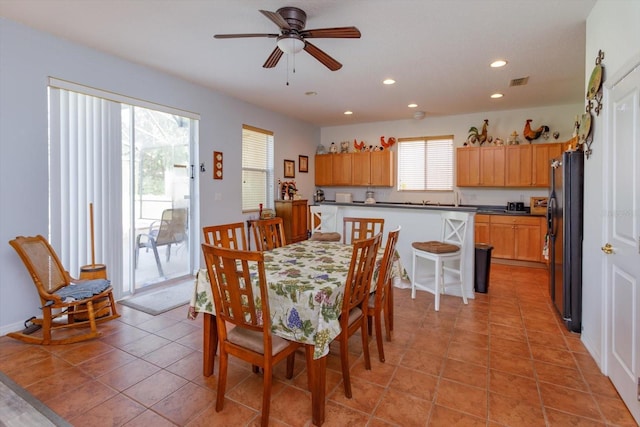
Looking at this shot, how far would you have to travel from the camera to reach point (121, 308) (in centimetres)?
344

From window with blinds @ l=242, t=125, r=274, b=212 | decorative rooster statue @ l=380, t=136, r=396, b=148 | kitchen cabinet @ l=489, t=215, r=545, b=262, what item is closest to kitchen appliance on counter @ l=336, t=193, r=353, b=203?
decorative rooster statue @ l=380, t=136, r=396, b=148

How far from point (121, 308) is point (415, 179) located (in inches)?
216

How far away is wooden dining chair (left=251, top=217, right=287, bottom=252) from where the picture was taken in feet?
9.68

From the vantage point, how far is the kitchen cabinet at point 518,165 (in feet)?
18.0

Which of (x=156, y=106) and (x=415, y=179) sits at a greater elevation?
(x=156, y=106)

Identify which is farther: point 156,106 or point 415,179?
point 415,179

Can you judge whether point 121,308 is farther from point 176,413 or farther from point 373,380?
point 373,380

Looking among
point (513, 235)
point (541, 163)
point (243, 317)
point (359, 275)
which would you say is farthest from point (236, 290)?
point (541, 163)

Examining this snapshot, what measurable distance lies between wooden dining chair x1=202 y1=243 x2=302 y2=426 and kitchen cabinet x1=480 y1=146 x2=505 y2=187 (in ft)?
17.2

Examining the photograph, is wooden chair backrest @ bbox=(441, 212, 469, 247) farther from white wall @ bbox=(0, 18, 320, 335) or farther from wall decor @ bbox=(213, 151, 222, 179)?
white wall @ bbox=(0, 18, 320, 335)

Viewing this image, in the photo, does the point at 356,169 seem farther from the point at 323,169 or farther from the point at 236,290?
the point at 236,290

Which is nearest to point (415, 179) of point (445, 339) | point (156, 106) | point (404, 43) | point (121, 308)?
point (404, 43)

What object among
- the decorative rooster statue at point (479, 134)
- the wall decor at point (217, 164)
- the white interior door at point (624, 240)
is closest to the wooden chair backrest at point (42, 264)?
the wall decor at point (217, 164)

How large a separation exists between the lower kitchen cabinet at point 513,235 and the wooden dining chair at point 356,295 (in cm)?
419
